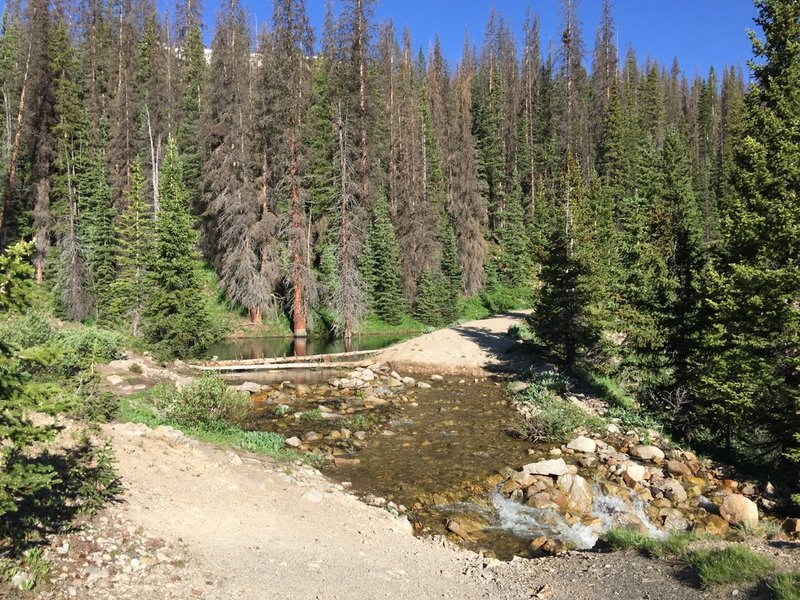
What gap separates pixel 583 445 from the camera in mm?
15555

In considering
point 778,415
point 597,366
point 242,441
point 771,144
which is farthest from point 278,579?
point 597,366

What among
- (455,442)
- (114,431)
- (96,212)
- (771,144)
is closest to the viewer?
(114,431)

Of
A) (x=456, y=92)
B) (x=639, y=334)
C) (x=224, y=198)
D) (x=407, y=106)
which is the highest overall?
(x=456, y=92)

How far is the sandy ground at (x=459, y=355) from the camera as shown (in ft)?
85.0

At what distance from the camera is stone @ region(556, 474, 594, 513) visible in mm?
12227

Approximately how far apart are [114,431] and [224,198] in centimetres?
2642

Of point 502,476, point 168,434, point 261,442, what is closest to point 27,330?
point 168,434

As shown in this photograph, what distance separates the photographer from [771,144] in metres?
13.0

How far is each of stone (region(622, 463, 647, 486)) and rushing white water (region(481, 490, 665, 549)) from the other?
63 centimetres

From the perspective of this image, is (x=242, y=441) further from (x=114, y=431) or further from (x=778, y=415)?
(x=778, y=415)

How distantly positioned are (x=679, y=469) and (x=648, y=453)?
3.56 feet

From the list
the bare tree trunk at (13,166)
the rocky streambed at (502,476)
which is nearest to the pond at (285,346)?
the rocky streambed at (502,476)

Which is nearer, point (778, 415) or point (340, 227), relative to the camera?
point (778, 415)

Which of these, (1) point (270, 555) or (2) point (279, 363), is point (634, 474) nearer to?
(1) point (270, 555)
